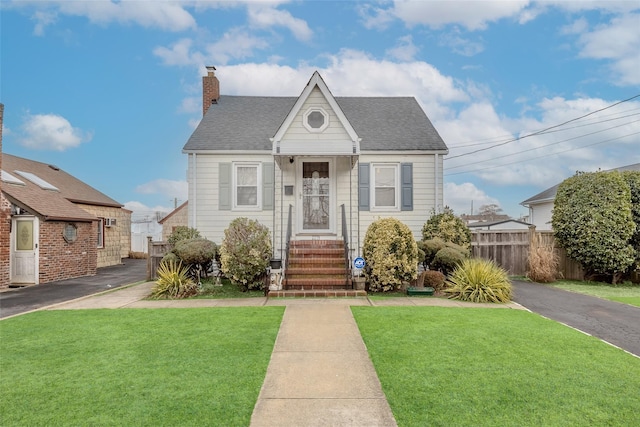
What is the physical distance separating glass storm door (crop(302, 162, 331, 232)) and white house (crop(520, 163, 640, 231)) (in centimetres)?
1809

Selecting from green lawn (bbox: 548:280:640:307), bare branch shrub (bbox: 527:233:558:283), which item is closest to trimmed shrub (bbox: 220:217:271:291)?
bare branch shrub (bbox: 527:233:558:283)

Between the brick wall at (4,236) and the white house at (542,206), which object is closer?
the brick wall at (4,236)

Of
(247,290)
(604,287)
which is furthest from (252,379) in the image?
(604,287)

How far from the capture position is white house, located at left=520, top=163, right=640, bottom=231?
2372 cm

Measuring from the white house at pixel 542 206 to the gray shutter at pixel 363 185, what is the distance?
16803 millimetres

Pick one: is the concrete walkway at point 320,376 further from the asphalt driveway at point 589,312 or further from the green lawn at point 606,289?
the green lawn at point 606,289

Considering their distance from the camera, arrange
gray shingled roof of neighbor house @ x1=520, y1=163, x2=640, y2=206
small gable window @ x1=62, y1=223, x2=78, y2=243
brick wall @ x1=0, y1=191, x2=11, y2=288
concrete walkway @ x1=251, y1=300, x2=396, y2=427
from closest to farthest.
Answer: concrete walkway @ x1=251, y1=300, x2=396, y2=427
brick wall @ x1=0, y1=191, x2=11, y2=288
small gable window @ x1=62, y1=223, x2=78, y2=243
gray shingled roof of neighbor house @ x1=520, y1=163, x2=640, y2=206

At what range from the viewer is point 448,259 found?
1009 cm

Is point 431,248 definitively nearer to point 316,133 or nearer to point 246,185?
point 316,133

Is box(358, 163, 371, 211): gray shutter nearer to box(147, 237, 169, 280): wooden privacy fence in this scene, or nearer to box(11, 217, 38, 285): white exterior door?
box(147, 237, 169, 280): wooden privacy fence

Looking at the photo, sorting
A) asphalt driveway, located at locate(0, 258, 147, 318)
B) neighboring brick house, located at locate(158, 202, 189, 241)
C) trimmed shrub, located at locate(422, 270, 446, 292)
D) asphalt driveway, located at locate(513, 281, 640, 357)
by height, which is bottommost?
asphalt driveway, located at locate(0, 258, 147, 318)

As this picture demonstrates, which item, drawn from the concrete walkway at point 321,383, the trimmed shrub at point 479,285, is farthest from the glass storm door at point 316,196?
the concrete walkway at point 321,383

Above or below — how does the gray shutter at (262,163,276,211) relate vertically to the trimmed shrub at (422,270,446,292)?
above

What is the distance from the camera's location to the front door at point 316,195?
1232 cm
